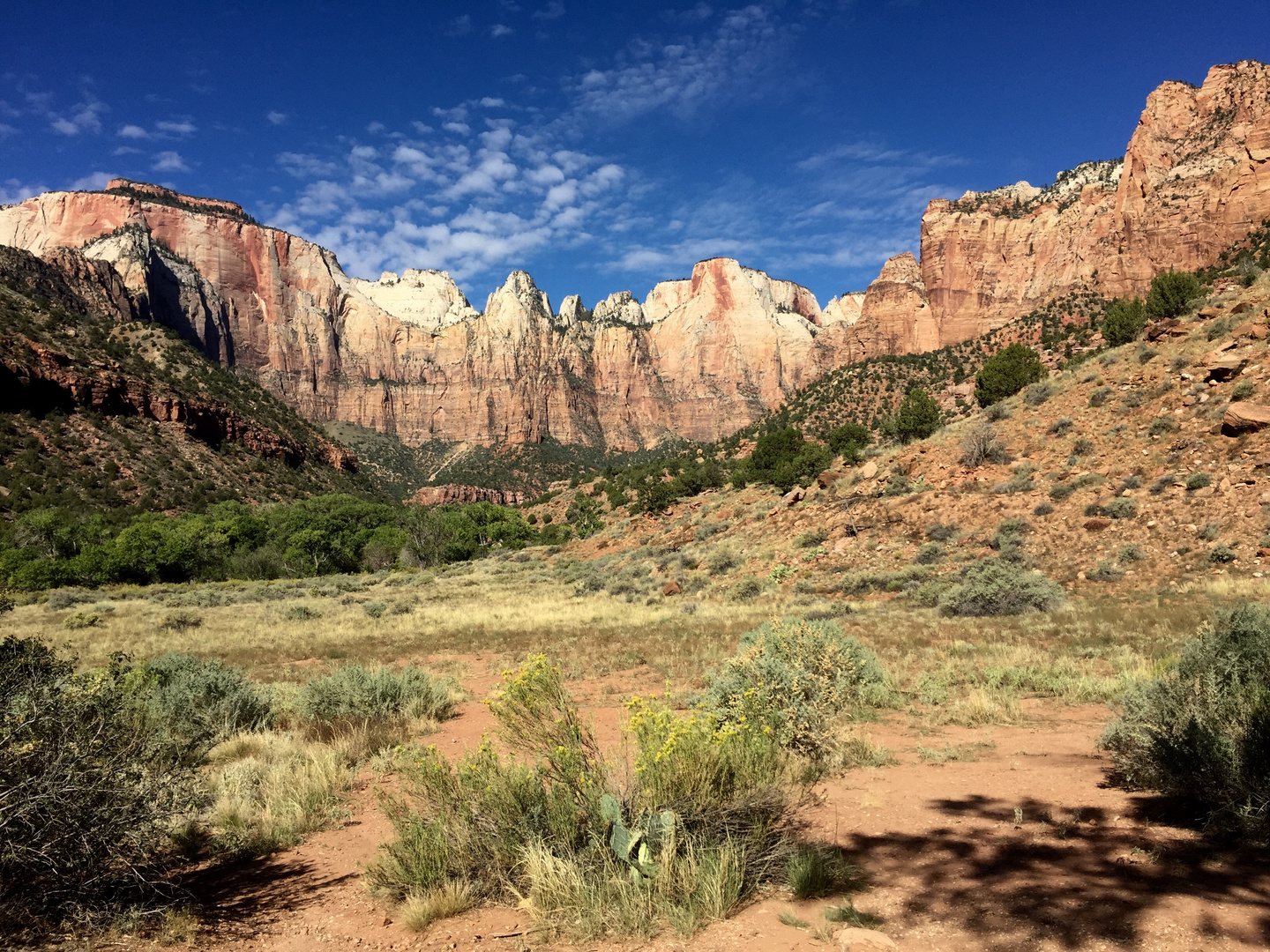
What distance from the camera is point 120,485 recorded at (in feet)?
177

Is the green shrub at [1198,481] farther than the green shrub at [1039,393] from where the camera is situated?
No

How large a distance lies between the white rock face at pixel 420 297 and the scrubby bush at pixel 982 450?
571 feet

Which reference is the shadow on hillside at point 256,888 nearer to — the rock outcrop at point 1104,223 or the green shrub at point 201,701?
the green shrub at point 201,701

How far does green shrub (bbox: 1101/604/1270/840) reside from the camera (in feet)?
12.8

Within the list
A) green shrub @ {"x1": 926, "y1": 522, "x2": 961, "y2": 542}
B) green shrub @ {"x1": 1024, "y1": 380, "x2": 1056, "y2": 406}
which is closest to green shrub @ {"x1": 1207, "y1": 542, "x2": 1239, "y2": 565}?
green shrub @ {"x1": 926, "y1": 522, "x2": 961, "y2": 542}

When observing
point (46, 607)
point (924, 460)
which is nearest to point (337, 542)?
point (46, 607)

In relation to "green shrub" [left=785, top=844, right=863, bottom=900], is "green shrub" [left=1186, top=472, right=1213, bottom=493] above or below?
above

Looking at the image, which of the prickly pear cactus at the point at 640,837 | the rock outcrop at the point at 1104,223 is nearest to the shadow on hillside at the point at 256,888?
the prickly pear cactus at the point at 640,837

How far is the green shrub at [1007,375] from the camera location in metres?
36.2

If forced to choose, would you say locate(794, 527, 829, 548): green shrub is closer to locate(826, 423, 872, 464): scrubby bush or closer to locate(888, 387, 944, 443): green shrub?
locate(888, 387, 944, 443): green shrub

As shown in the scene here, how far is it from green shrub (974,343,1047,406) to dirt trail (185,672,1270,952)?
115ft

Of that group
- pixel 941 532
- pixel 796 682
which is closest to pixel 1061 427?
pixel 941 532

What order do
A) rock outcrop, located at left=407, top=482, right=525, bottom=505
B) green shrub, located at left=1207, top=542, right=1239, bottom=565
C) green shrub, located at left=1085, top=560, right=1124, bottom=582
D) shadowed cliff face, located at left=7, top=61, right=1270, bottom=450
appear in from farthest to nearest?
rock outcrop, located at left=407, top=482, right=525, bottom=505, shadowed cliff face, located at left=7, top=61, right=1270, bottom=450, green shrub, located at left=1085, top=560, right=1124, bottom=582, green shrub, located at left=1207, top=542, right=1239, bottom=565

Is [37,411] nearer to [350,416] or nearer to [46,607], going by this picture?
[46,607]
